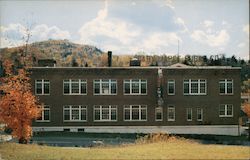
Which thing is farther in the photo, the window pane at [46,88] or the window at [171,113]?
the window at [171,113]

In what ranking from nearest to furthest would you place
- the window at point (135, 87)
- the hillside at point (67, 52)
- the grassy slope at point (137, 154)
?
the grassy slope at point (137, 154), the window at point (135, 87), the hillside at point (67, 52)

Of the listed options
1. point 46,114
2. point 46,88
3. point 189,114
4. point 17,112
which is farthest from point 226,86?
point 17,112

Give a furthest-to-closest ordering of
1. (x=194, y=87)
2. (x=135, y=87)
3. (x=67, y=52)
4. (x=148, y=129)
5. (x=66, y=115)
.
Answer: (x=67, y=52), (x=194, y=87), (x=135, y=87), (x=66, y=115), (x=148, y=129)

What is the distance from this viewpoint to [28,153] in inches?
872

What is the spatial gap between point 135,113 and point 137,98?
1456 mm

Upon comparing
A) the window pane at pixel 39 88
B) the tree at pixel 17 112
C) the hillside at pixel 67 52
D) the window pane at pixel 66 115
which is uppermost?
the hillside at pixel 67 52

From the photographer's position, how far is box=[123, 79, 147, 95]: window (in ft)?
152

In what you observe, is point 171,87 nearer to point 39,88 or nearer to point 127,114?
point 127,114

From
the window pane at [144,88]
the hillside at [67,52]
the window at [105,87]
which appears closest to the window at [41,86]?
Result: the window at [105,87]

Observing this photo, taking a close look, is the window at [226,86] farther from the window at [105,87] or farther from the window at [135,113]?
the window at [105,87]

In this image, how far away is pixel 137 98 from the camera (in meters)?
46.7

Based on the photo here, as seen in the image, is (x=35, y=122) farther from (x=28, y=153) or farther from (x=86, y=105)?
(x=28, y=153)

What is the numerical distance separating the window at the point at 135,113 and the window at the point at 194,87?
14.4 feet

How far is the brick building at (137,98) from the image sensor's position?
4591 cm
